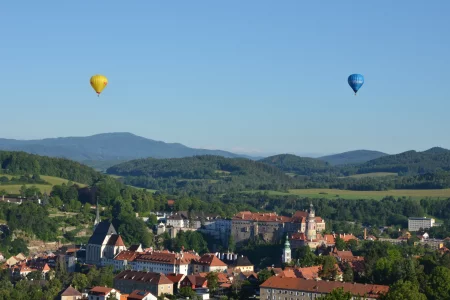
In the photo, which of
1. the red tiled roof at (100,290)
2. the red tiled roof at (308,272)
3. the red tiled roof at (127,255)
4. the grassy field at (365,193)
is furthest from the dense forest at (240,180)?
the red tiled roof at (100,290)

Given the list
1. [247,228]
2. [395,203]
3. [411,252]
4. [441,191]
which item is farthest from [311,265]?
[441,191]

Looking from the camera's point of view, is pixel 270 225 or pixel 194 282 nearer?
pixel 194 282

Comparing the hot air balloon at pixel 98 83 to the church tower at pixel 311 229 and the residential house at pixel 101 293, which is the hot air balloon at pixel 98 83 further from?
the church tower at pixel 311 229

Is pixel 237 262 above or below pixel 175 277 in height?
above

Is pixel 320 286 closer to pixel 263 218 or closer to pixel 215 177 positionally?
pixel 263 218

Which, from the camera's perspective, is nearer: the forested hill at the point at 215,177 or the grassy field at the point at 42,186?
the grassy field at the point at 42,186

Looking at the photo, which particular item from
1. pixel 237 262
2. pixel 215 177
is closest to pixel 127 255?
pixel 237 262
